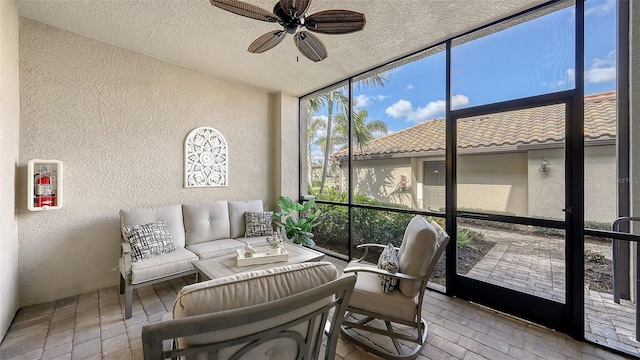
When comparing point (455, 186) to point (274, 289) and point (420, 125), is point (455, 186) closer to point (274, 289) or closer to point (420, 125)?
point (420, 125)

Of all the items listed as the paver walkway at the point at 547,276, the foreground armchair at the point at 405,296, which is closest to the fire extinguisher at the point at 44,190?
the foreground armchair at the point at 405,296

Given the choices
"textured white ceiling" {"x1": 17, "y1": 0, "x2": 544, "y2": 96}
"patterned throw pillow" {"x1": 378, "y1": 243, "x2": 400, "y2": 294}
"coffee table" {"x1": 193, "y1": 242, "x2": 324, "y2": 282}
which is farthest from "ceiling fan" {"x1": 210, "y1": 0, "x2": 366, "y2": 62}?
"coffee table" {"x1": 193, "y1": 242, "x2": 324, "y2": 282}

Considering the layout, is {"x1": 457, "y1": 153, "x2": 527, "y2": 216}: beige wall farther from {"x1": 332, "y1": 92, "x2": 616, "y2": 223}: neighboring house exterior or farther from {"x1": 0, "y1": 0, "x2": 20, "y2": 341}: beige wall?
{"x1": 0, "y1": 0, "x2": 20, "y2": 341}: beige wall

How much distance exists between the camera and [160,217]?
3271 millimetres

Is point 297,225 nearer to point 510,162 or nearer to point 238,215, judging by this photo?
point 238,215

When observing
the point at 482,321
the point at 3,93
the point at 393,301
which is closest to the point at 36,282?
the point at 3,93

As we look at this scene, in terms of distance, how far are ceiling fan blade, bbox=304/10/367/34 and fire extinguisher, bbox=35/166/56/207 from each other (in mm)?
3183

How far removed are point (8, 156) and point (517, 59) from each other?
4.95 meters

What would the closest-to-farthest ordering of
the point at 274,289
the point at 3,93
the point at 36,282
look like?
the point at 274,289, the point at 3,93, the point at 36,282

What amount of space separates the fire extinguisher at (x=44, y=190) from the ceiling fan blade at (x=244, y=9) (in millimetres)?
2711

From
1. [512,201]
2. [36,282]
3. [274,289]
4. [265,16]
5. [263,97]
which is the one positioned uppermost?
[263,97]

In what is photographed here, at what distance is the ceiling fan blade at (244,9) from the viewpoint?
177 cm

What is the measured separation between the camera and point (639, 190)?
200 cm

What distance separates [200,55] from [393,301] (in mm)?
3696
